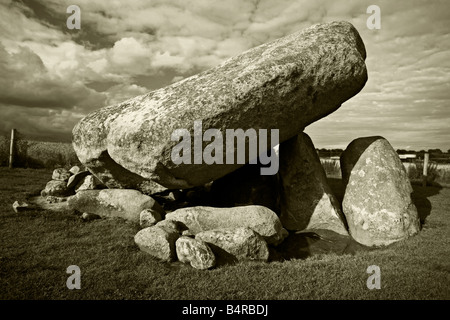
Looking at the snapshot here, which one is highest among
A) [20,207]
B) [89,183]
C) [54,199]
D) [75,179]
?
[75,179]

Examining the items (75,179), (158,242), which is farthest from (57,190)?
(158,242)

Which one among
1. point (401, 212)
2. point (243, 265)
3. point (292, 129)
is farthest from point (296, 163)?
point (243, 265)

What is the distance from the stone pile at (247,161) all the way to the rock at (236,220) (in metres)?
0.02

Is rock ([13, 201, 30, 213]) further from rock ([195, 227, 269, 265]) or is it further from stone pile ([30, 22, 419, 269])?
rock ([195, 227, 269, 265])

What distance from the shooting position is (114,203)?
810 cm

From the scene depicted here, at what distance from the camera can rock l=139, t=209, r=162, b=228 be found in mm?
7250

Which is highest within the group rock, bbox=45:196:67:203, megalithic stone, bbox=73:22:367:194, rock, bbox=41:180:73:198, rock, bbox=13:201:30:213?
megalithic stone, bbox=73:22:367:194

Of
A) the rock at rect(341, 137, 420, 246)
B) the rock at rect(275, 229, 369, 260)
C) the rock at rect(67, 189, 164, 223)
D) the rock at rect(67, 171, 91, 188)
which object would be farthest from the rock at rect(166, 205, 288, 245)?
the rock at rect(67, 171, 91, 188)

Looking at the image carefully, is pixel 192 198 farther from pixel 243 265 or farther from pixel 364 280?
pixel 364 280

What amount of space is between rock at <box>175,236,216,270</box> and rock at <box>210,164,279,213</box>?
379cm

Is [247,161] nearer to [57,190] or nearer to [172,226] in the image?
[172,226]

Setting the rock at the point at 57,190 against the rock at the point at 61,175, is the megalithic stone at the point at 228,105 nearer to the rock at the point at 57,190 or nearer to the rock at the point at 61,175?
the rock at the point at 57,190

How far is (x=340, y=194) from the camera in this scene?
12.3 metres

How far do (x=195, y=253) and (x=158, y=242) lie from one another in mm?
792
